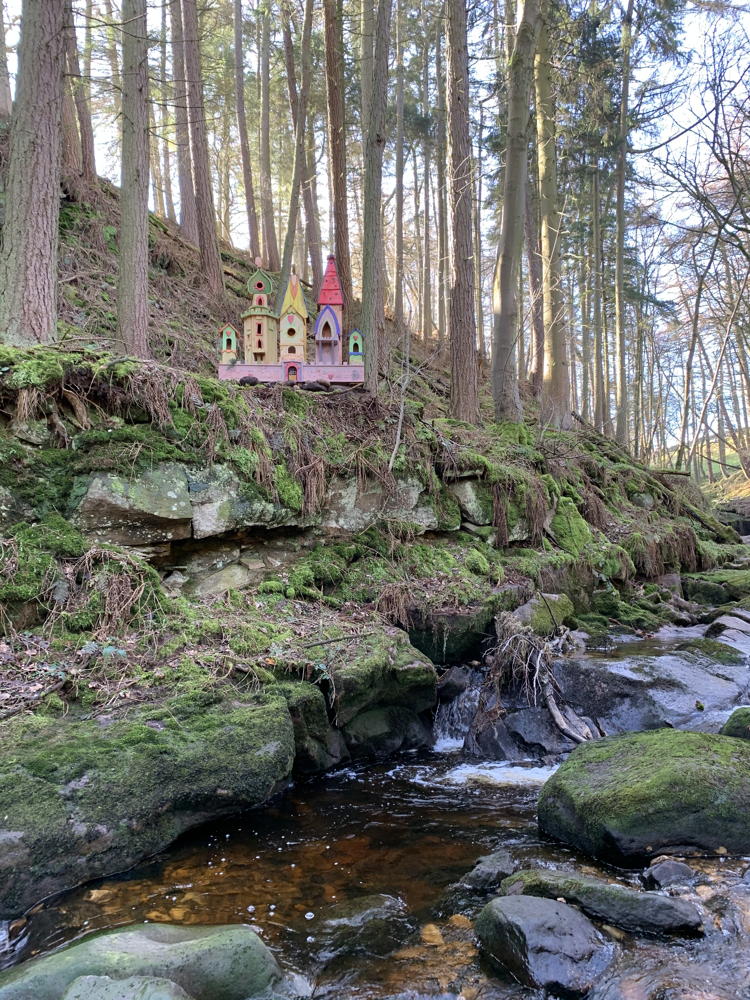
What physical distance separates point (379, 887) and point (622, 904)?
4.56ft

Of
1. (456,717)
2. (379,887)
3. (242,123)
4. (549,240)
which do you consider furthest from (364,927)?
(242,123)

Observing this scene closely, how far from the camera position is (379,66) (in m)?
9.09

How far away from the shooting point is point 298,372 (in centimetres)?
822

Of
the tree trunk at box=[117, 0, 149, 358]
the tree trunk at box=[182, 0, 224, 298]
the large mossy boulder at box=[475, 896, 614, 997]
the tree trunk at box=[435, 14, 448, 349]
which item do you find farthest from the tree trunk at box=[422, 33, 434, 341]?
the large mossy boulder at box=[475, 896, 614, 997]

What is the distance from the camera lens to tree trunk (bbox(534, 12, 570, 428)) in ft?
44.1

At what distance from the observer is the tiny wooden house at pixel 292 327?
8.37 m

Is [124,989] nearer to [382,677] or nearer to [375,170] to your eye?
[382,677]

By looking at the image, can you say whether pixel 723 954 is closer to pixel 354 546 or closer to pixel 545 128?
pixel 354 546

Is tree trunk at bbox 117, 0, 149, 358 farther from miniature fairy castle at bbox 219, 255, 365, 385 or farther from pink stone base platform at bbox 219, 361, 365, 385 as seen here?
pink stone base platform at bbox 219, 361, 365, 385

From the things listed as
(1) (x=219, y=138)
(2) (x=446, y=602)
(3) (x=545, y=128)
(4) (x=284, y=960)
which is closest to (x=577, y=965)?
(4) (x=284, y=960)

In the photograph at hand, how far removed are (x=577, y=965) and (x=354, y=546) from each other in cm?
489

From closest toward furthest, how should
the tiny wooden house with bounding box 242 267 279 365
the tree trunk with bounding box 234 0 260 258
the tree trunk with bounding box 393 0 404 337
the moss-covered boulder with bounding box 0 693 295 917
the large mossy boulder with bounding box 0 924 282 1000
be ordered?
the large mossy boulder with bounding box 0 924 282 1000 → the moss-covered boulder with bounding box 0 693 295 917 → the tiny wooden house with bounding box 242 267 279 365 → the tree trunk with bounding box 234 0 260 258 → the tree trunk with bounding box 393 0 404 337

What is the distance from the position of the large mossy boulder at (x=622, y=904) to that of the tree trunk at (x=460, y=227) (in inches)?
335

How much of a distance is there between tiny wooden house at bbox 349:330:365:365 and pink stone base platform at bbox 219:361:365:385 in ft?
0.56
